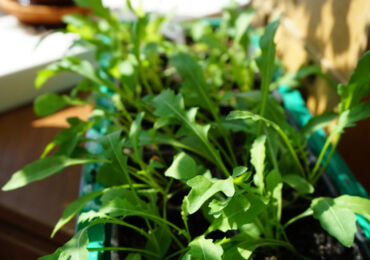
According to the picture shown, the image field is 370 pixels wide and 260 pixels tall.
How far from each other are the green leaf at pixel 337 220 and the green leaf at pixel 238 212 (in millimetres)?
90

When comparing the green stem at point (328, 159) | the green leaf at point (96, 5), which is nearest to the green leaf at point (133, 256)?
the green stem at point (328, 159)

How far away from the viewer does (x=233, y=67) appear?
952mm

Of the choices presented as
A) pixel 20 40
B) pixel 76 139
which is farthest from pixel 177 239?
pixel 20 40

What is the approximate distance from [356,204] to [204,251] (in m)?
0.22

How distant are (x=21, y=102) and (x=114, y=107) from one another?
0.36 meters

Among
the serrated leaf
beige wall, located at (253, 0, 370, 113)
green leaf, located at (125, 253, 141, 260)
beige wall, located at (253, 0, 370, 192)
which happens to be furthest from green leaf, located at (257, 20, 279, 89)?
the serrated leaf

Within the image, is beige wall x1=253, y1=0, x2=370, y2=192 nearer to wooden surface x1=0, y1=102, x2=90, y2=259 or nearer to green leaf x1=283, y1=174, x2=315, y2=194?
green leaf x1=283, y1=174, x2=315, y2=194

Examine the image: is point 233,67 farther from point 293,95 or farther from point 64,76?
point 64,76

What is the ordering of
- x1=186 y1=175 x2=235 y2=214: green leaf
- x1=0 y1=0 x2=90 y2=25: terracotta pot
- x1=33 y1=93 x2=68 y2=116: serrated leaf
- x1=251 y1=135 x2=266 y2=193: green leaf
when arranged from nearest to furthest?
x1=186 y1=175 x2=235 y2=214: green leaf → x1=251 y1=135 x2=266 y2=193: green leaf → x1=33 y1=93 x2=68 y2=116: serrated leaf → x1=0 y1=0 x2=90 y2=25: terracotta pot

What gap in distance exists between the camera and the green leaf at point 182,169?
19.5 inches

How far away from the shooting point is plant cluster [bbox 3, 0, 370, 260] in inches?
18.7

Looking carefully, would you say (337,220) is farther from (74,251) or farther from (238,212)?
(74,251)

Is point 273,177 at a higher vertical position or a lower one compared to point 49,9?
lower

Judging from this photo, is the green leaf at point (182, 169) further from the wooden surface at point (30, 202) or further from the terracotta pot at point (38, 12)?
the terracotta pot at point (38, 12)
